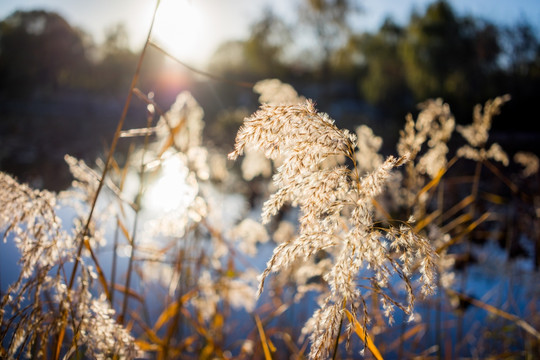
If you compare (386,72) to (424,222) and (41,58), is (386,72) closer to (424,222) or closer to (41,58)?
(41,58)

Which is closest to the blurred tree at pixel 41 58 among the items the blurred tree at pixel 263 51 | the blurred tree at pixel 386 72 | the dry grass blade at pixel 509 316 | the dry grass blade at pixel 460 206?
the blurred tree at pixel 263 51

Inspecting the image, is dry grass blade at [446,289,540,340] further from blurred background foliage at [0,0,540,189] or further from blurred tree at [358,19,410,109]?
blurred tree at [358,19,410,109]

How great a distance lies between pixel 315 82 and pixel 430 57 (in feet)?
40.3

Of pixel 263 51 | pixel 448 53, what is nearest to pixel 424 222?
pixel 448 53

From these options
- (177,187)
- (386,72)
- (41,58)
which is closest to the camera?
(177,187)

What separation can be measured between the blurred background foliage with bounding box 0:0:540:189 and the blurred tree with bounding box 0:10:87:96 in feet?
0.27

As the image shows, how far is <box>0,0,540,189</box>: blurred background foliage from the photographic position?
15461mm

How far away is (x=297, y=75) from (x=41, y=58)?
1814 centimetres

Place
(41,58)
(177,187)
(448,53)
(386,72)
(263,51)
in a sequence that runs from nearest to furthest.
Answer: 1. (177,187)
2. (448,53)
3. (41,58)
4. (386,72)
5. (263,51)

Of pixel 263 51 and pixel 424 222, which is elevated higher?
pixel 263 51

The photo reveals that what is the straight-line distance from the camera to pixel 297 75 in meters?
30.9

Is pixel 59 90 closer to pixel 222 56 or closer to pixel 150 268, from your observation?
pixel 222 56

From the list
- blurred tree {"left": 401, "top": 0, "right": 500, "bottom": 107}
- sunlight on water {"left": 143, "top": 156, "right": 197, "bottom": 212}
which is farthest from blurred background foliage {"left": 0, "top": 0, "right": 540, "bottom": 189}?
sunlight on water {"left": 143, "top": 156, "right": 197, "bottom": 212}

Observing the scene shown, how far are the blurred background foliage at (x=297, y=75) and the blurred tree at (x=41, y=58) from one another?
0.08 m
